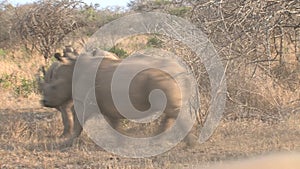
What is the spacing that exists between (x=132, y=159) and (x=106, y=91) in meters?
1.11

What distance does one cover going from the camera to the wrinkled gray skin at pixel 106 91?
589 centimetres

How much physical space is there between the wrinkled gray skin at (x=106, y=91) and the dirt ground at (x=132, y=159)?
0.32 metres

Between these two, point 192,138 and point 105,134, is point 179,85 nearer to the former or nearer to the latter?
point 192,138

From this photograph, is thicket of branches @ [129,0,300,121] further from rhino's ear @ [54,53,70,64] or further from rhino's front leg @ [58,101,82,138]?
rhino's front leg @ [58,101,82,138]

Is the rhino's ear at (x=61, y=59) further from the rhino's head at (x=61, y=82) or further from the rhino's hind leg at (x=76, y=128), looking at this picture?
the rhino's hind leg at (x=76, y=128)

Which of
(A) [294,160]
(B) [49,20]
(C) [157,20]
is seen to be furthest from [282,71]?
(B) [49,20]

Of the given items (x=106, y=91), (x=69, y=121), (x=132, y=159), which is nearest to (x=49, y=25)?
(x=69, y=121)

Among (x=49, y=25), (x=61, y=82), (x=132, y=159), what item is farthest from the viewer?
(x=49, y=25)

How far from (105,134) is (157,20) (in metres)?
1.97

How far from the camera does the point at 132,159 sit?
5.46 metres

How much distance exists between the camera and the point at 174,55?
6.64 m

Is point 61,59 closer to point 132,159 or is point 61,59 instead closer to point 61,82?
point 61,82

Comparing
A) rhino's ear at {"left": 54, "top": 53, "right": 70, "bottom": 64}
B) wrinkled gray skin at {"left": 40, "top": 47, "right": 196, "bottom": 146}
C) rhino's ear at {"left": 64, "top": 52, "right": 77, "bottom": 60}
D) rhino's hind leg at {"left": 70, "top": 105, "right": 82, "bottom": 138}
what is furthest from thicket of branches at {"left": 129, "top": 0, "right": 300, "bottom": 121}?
rhino's hind leg at {"left": 70, "top": 105, "right": 82, "bottom": 138}

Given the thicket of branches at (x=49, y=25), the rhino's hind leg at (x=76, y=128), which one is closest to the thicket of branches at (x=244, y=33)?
the rhino's hind leg at (x=76, y=128)
